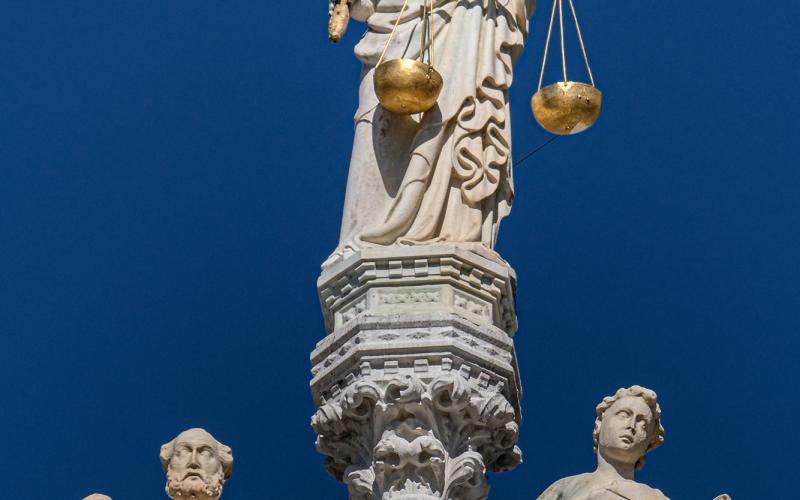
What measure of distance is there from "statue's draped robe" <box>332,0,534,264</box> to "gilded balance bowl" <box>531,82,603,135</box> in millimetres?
242

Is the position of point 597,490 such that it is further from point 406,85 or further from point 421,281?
point 406,85

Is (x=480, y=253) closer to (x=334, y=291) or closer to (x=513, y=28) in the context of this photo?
(x=334, y=291)

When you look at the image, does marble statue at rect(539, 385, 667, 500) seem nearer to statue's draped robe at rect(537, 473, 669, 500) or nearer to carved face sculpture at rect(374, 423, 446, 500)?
statue's draped robe at rect(537, 473, 669, 500)

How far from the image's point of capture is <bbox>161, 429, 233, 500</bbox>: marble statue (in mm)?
14094

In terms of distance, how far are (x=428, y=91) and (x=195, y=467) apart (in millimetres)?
2489

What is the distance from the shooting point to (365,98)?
15.5m

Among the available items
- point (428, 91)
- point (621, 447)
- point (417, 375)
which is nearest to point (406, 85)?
point (428, 91)

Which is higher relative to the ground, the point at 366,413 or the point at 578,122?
the point at 578,122

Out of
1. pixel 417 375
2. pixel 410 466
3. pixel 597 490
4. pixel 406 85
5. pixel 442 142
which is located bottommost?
pixel 597 490

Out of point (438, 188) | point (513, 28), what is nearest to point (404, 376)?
point (438, 188)

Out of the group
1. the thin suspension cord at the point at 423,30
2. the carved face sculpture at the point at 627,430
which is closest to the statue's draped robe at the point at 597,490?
the carved face sculpture at the point at 627,430

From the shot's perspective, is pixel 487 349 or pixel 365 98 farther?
pixel 365 98

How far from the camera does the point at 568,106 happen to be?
15.3 meters

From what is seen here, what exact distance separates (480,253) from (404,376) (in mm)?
Result: 979
